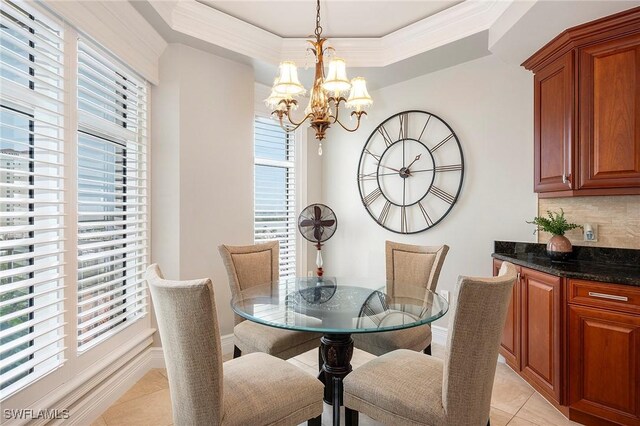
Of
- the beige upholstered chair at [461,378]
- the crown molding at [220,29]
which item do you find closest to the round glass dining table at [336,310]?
the beige upholstered chair at [461,378]

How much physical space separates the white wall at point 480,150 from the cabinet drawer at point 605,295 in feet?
2.84

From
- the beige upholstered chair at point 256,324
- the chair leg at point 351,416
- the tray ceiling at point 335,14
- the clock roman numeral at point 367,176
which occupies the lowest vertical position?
the chair leg at point 351,416

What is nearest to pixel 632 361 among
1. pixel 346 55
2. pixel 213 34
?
pixel 346 55

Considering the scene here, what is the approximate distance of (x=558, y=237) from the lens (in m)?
2.48

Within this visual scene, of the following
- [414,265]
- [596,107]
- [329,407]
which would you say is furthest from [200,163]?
[596,107]

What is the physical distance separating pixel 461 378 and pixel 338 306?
0.72 metres

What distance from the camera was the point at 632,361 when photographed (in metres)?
1.88

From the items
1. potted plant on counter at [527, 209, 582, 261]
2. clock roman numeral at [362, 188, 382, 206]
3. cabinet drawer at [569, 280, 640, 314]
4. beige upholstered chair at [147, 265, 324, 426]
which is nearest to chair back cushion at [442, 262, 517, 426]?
beige upholstered chair at [147, 265, 324, 426]

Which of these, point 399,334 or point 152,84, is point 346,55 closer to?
point 152,84

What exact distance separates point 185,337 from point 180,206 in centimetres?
172

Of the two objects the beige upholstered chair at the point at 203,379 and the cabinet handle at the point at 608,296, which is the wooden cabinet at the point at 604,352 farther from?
the beige upholstered chair at the point at 203,379

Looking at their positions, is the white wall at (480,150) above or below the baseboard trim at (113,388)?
above

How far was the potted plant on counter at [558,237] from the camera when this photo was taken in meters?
2.44

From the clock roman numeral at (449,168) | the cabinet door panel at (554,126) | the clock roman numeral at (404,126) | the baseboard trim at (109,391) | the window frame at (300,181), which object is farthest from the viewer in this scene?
the window frame at (300,181)
